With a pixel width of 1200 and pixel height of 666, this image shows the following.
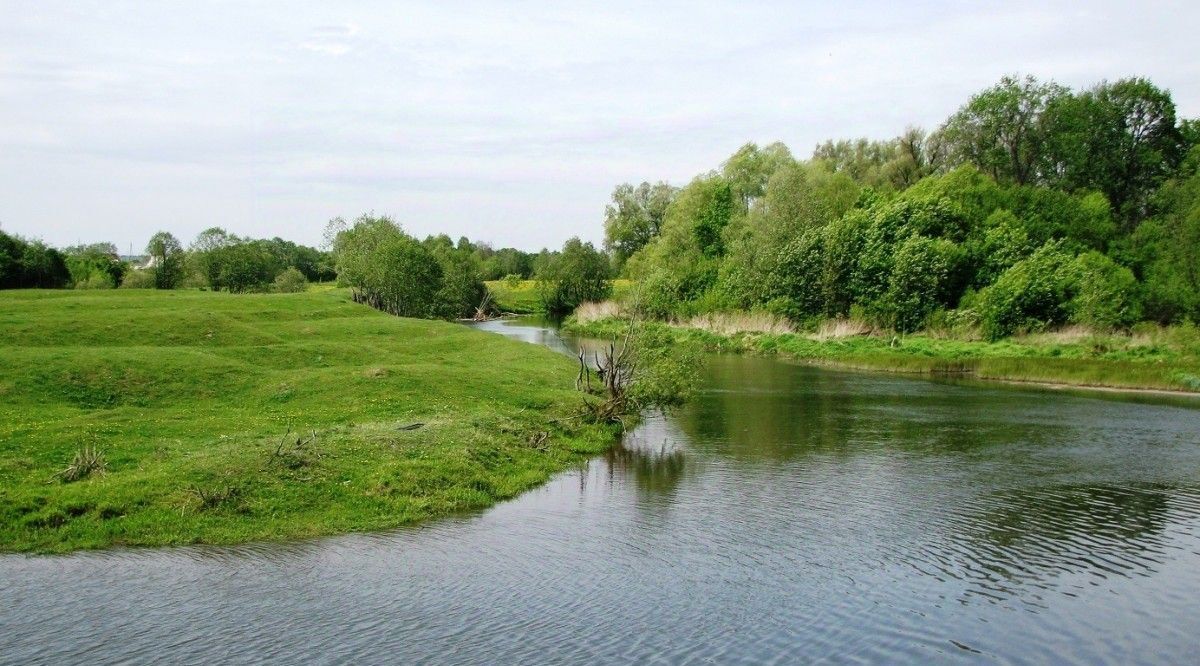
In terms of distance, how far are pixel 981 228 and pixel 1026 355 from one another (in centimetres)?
2562

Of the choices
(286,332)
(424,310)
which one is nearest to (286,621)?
(286,332)

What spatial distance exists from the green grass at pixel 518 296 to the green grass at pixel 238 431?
92.2 m

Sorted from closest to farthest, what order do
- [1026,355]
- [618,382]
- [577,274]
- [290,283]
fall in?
[618,382]
[1026,355]
[290,283]
[577,274]

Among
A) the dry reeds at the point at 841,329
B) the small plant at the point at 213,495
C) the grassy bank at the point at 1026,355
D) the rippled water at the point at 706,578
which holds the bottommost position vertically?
the rippled water at the point at 706,578

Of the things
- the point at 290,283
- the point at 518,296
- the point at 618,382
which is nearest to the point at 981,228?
the point at 618,382

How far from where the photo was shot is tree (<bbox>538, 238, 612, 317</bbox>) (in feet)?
424

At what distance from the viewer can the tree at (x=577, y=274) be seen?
129250mm

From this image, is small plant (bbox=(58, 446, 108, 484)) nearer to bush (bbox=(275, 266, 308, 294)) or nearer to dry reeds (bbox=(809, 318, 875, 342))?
dry reeds (bbox=(809, 318, 875, 342))

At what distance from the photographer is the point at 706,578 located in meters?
19.6

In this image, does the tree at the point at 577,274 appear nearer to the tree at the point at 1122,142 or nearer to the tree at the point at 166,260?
the tree at the point at 166,260

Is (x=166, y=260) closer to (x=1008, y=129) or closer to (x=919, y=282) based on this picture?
(x=919, y=282)

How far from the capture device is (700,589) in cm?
1889

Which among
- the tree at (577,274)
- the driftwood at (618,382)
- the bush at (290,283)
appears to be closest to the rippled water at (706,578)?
the driftwood at (618,382)

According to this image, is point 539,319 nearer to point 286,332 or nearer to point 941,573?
point 286,332
